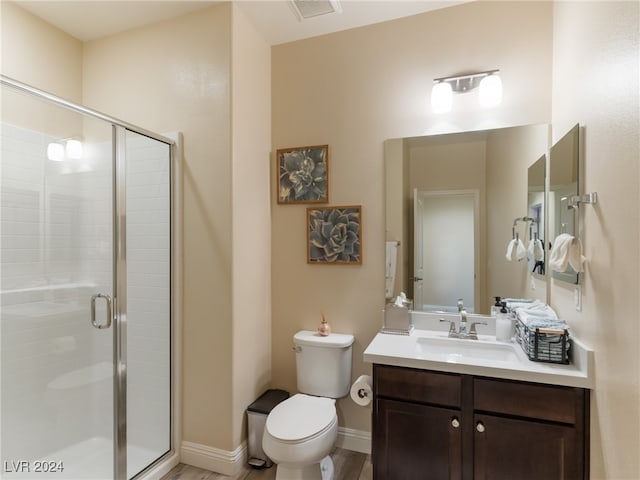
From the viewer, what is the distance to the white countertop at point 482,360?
138 cm

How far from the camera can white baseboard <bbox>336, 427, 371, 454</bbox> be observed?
220 cm

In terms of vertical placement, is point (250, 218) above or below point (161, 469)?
above

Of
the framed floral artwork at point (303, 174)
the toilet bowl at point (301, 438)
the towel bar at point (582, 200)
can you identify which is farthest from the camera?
the framed floral artwork at point (303, 174)

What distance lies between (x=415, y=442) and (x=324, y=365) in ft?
2.27

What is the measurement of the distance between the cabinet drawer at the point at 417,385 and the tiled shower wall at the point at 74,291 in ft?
4.39

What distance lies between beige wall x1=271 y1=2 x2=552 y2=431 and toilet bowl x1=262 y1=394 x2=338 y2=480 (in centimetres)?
45

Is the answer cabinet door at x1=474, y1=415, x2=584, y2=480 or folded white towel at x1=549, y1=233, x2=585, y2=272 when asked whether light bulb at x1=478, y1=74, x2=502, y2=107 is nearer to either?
folded white towel at x1=549, y1=233, x2=585, y2=272

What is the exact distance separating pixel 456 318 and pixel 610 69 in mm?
1366

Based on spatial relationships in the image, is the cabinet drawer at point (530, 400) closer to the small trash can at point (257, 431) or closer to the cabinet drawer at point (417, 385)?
the cabinet drawer at point (417, 385)

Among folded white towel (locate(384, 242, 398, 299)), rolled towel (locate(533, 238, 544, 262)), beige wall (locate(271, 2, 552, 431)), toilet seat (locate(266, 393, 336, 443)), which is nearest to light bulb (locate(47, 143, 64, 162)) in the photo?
beige wall (locate(271, 2, 552, 431))

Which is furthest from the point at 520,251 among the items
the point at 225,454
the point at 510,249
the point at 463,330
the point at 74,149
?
the point at 74,149

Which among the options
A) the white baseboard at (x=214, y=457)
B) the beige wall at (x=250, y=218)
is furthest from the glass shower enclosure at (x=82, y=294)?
the beige wall at (x=250, y=218)

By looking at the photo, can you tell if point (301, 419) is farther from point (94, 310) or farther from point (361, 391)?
point (94, 310)

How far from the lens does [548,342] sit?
1494mm
